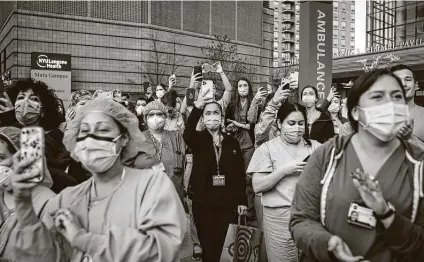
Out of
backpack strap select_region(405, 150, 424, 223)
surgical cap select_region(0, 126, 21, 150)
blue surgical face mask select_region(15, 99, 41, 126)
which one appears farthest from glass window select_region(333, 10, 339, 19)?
backpack strap select_region(405, 150, 424, 223)

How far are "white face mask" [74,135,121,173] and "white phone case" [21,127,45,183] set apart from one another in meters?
0.32

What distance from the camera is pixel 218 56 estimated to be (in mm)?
35844

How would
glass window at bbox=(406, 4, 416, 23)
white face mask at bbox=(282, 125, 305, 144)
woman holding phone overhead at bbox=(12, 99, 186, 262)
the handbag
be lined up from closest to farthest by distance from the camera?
woman holding phone overhead at bbox=(12, 99, 186, 262)
white face mask at bbox=(282, 125, 305, 144)
the handbag
glass window at bbox=(406, 4, 416, 23)

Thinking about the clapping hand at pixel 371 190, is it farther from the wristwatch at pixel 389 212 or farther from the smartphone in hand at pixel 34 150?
the smartphone in hand at pixel 34 150

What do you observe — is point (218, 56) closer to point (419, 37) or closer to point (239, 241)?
point (419, 37)

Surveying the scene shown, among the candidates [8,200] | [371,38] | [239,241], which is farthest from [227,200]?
[371,38]

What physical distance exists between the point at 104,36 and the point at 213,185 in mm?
31244

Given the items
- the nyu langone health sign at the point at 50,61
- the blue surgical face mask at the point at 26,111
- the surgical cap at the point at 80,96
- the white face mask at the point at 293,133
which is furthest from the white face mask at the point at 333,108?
the nyu langone health sign at the point at 50,61

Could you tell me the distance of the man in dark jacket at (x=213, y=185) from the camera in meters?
5.53

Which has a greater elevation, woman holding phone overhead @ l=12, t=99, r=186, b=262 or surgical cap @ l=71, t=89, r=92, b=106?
surgical cap @ l=71, t=89, r=92, b=106

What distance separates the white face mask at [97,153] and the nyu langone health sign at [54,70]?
2834 centimetres

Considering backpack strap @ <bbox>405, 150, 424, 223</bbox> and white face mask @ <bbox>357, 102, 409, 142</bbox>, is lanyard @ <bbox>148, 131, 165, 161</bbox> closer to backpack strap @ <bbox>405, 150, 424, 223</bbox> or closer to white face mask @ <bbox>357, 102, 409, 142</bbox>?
white face mask @ <bbox>357, 102, 409, 142</bbox>

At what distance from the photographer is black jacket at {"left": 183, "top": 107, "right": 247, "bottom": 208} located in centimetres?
554

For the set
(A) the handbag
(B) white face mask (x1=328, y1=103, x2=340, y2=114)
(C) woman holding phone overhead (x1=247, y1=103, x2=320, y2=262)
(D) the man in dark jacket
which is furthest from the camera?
(B) white face mask (x1=328, y1=103, x2=340, y2=114)
